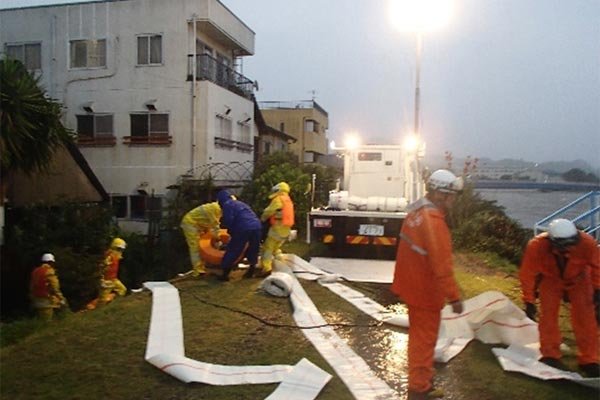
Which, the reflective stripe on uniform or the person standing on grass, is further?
the person standing on grass

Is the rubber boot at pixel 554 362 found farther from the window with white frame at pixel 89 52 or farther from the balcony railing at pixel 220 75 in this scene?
the window with white frame at pixel 89 52

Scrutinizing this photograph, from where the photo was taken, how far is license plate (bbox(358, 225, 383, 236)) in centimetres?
1066

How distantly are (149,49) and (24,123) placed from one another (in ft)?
25.4

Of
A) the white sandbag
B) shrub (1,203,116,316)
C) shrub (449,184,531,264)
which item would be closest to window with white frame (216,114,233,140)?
shrub (1,203,116,316)

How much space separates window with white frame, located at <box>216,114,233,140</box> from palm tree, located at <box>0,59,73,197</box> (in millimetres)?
7200

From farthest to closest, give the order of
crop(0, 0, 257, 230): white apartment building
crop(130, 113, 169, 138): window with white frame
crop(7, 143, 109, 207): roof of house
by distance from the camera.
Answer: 1. crop(130, 113, 169, 138): window with white frame
2. crop(0, 0, 257, 230): white apartment building
3. crop(7, 143, 109, 207): roof of house

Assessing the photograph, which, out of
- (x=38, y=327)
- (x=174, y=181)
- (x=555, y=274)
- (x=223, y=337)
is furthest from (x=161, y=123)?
(x=555, y=274)

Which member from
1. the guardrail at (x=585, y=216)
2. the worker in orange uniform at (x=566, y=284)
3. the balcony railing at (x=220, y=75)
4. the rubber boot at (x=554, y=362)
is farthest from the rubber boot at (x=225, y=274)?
the balcony railing at (x=220, y=75)

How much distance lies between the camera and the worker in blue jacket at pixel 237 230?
8117 millimetres

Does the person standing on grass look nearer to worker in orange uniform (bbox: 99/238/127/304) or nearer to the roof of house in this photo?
worker in orange uniform (bbox: 99/238/127/304)

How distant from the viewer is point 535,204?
12625mm

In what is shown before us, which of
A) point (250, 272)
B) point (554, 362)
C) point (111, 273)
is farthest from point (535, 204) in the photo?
point (111, 273)

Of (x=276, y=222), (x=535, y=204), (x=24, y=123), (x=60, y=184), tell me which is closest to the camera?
(x=276, y=222)

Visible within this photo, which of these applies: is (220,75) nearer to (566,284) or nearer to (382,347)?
(382,347)
